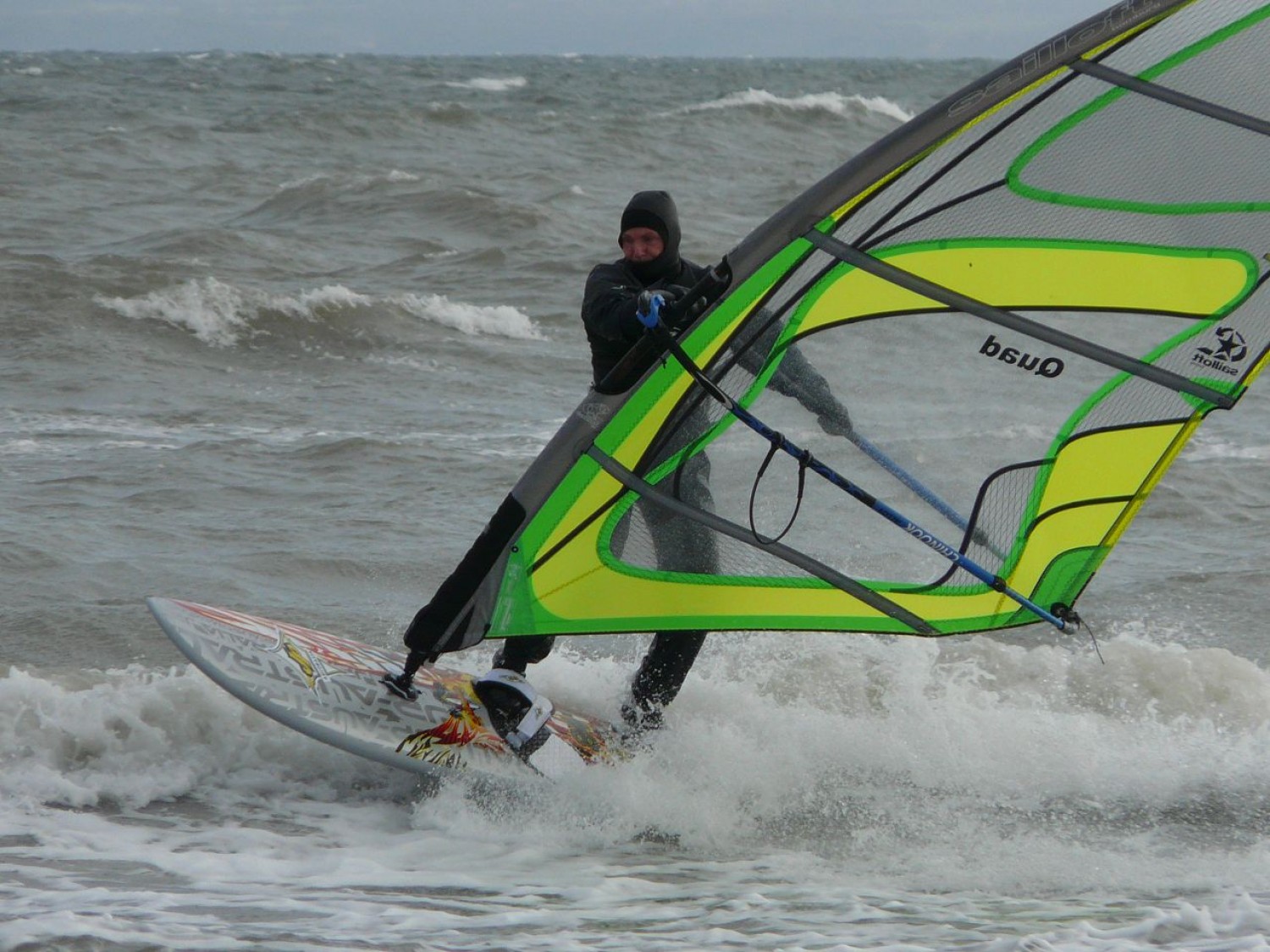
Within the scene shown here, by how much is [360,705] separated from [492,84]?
38.4m

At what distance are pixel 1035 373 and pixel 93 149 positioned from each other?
19.4 m

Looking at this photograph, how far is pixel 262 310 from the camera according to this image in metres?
11.4

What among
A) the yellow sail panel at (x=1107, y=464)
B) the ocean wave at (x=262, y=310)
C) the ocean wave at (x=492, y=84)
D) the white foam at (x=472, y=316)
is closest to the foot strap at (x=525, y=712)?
the yellow sail panel at (x=1107, y=464)

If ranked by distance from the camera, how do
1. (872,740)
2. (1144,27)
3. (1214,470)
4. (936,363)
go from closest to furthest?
(1144,27) < (936,363) < (872,740) < (1214,470)

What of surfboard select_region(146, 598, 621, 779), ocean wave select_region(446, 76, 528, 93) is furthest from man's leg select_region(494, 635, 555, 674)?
ocean wave select_region(446, 76, 528, 93)

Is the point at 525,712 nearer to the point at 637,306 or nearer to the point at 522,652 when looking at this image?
the point at 522,652

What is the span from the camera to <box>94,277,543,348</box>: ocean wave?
436 inches

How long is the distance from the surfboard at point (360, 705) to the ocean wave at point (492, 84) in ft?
113

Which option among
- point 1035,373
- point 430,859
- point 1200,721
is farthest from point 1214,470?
point 430,859

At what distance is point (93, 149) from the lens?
20.6m

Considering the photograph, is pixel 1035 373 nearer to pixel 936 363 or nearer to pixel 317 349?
pixel 936 363

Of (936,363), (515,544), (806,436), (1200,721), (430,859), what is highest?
(936,363)

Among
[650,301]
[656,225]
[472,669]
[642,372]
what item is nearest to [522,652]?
[642,372]

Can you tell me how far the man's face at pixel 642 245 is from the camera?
4062 millimetres
